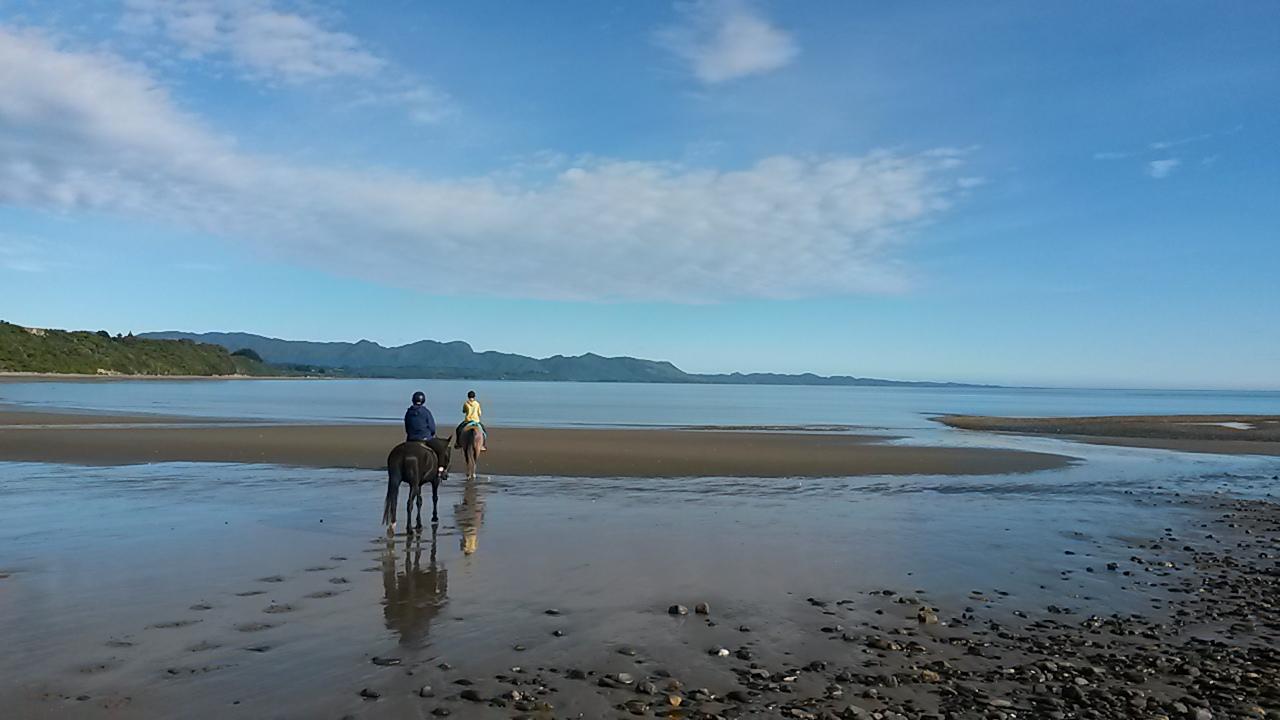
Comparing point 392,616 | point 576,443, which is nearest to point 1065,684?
point 392,616

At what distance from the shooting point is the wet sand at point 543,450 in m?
26.2

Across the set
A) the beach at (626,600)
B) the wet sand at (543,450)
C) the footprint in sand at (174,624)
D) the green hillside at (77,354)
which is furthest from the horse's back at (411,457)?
the green hillside at (77,354)

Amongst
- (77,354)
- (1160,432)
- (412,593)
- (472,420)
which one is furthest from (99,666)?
(77,354)

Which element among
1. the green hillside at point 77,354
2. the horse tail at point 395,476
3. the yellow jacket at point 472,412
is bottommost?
the horse tail at point 395,476

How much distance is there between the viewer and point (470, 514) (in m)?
16.7

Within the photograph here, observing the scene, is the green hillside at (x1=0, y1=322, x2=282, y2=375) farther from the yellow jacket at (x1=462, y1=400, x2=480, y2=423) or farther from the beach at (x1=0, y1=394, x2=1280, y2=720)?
the yellow jacket at (x1=462, y1=400, x2=480, y2=423)

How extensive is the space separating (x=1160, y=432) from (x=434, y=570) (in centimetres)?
5407

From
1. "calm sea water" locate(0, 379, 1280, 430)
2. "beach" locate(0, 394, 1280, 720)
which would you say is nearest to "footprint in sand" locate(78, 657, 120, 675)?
"beach" locate(0, 394, 1280, 720)

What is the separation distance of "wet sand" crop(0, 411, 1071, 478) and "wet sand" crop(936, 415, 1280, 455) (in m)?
13.0

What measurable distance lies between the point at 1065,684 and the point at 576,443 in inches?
1122

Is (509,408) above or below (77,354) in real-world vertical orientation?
below

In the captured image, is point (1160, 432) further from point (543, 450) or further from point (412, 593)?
point (412, 593)

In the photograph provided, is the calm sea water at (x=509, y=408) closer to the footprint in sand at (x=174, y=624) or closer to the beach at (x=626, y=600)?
the beach at (x=626, y=600)

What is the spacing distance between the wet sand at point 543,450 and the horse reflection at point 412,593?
39.4 feet
